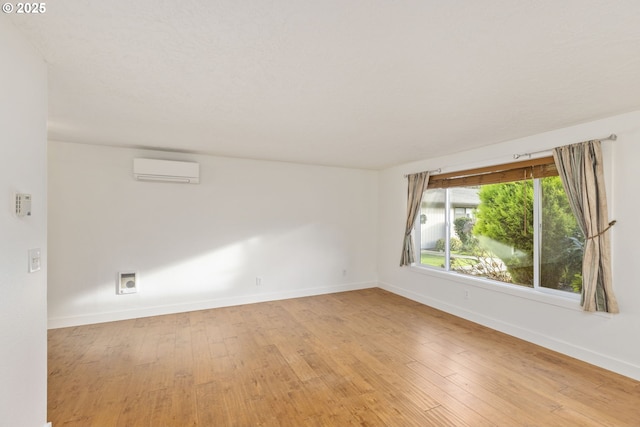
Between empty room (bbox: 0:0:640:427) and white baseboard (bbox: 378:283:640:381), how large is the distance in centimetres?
2

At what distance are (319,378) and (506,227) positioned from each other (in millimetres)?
2939

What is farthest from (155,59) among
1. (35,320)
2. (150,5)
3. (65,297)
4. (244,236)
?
(65,297)

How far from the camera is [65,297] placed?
359 centimetres

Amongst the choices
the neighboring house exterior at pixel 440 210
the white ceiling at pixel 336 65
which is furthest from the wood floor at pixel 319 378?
the white ceiling at pixel 336 65

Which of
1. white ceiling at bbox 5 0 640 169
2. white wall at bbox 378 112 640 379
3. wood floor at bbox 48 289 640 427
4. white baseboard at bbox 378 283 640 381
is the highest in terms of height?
white ceiling at bbox 5 0 640 169

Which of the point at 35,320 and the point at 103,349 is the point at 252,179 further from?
the point at 35,320

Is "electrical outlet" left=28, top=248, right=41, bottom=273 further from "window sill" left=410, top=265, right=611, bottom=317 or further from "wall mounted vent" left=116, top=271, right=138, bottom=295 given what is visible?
"window sill" left=410, top=265, right=611, bottom=317

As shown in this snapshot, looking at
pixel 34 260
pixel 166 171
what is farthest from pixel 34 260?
pixel 166 171

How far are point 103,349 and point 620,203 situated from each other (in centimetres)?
524

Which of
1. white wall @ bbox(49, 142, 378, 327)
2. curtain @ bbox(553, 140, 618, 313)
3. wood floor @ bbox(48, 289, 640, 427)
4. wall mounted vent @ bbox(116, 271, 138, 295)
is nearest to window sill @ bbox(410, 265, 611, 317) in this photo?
curtain @ bbox(553, 140, 618, 313)

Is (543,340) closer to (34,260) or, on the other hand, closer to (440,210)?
(440,210)

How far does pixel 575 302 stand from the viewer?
2.87 meters

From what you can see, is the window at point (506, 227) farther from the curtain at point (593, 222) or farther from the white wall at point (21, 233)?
the white wall at point (21, 233)

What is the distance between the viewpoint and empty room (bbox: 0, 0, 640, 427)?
1456 millimetres
